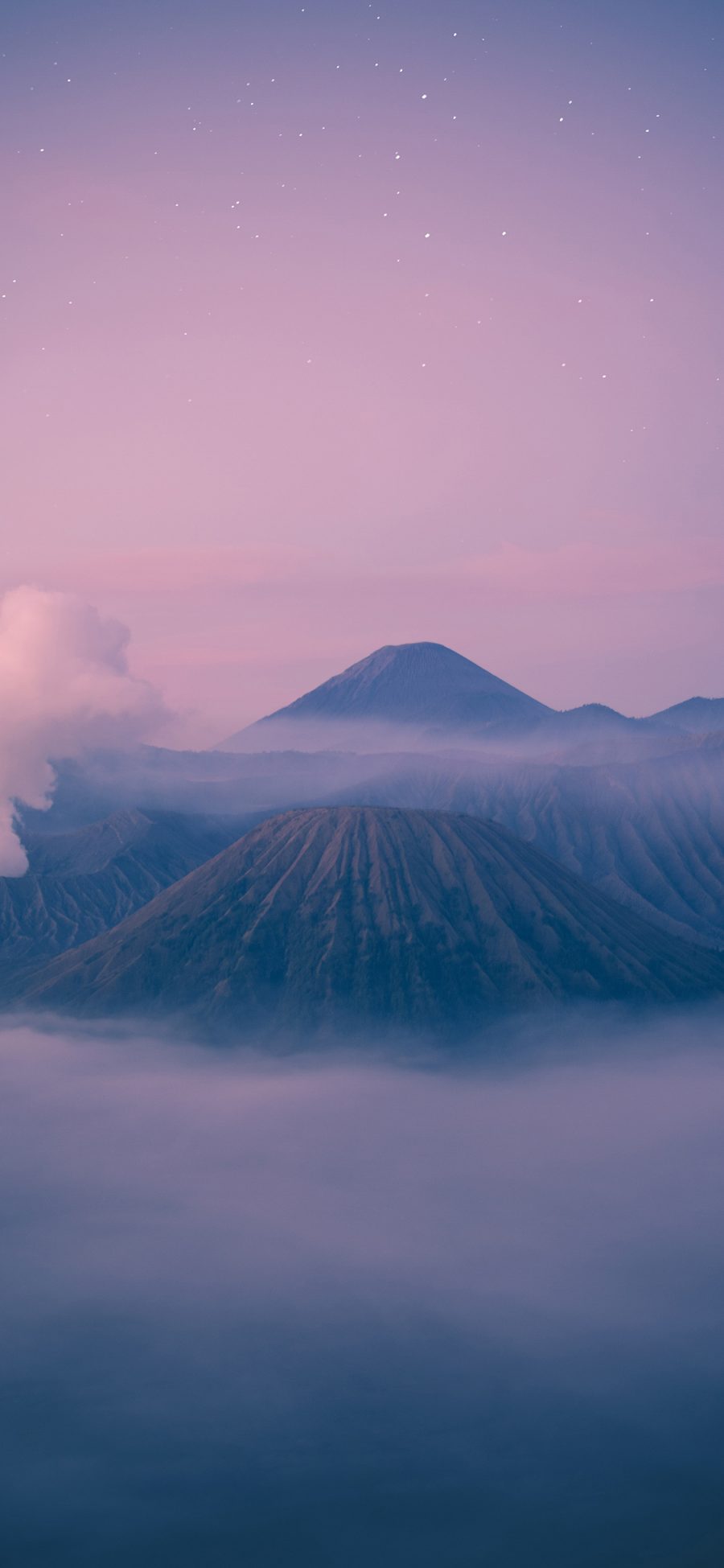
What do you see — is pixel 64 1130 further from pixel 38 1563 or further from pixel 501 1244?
pixel 38 1563

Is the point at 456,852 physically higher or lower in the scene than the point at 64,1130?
higher

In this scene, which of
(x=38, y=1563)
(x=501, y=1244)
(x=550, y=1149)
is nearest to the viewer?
(x=38, y=1563)

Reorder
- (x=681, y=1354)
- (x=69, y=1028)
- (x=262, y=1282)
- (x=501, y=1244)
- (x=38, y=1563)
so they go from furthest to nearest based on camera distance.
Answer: (x=69, y=1028) < (x=501, y=1244) < (x=262, y=1282) < (x=681, y=1354) < (x=38, y=1563)

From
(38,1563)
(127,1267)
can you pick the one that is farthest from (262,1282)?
(38,1563)

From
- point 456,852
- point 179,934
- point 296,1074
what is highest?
point 456,852

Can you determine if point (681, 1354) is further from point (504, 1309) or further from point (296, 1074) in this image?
point (296, 1074)

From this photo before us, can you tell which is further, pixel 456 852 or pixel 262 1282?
pixel 456 852

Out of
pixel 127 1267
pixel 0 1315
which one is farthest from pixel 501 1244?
pixel 0 1315
